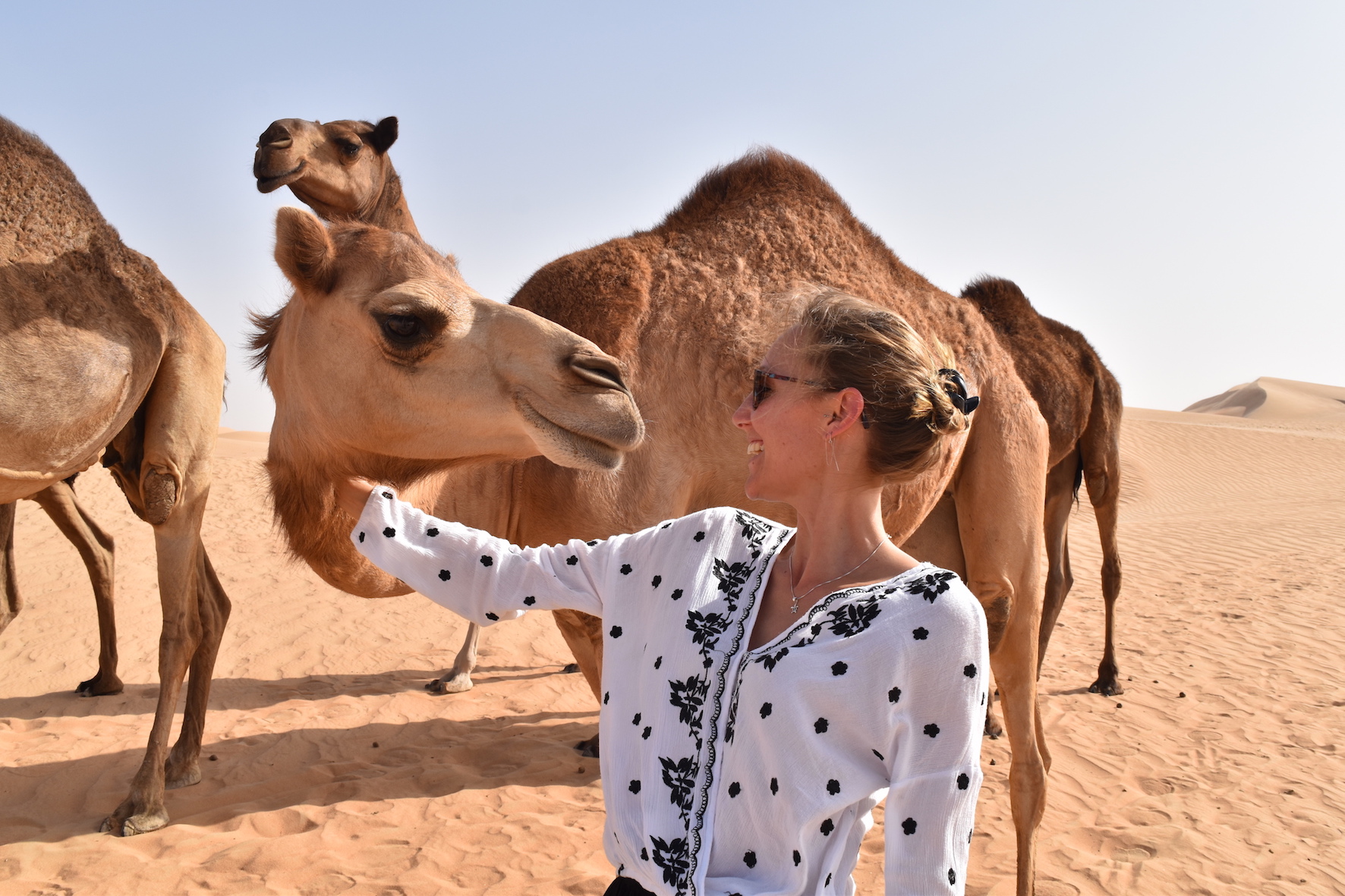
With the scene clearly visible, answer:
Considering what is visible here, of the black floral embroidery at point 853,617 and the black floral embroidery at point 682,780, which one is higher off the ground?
the black floral embroidery at point 853,617

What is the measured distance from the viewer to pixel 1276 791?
20.0 ft

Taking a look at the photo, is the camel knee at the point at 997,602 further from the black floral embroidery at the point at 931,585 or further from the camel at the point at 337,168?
the camel at the point at 337,168

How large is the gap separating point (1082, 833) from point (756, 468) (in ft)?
15.0

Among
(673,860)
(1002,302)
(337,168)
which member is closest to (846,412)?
(673,860)

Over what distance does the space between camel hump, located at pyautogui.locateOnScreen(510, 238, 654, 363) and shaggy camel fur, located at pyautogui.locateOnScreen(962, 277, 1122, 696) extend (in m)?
3.71

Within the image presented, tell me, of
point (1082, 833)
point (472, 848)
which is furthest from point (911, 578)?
point (1082, 833)

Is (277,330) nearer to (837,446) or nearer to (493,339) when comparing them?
(493,339)

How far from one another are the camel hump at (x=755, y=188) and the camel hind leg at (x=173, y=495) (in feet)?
7.85

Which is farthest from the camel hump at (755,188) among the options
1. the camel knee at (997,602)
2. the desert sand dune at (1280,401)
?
the desert sand dune at (1280,401)

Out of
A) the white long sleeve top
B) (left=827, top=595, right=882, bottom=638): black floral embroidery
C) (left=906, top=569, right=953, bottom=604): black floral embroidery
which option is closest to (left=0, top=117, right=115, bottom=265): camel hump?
the white long sleeve top

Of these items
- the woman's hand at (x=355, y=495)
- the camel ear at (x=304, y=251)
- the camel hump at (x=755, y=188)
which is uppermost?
the camel hump at (x=755, y=188)

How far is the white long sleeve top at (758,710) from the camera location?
54.8 inches

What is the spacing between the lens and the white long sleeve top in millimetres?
1392

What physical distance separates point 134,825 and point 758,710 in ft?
13.5
